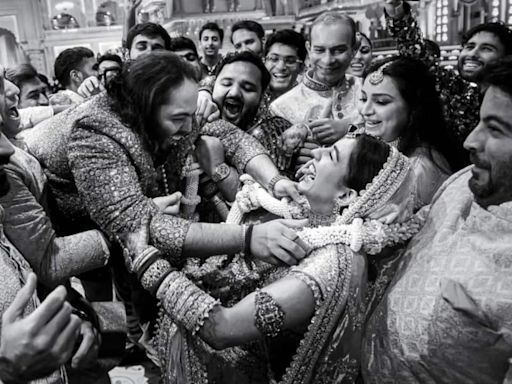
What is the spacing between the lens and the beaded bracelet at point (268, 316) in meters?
1.44

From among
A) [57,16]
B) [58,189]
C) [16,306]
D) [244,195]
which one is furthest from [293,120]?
[57,16]

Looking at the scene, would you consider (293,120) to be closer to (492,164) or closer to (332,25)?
(332,25)

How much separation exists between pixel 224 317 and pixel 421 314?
0.55m

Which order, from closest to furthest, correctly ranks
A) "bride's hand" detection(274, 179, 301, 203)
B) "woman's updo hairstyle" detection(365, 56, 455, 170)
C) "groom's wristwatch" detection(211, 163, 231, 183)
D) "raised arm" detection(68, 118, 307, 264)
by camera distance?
1. "raised arm" detection(68, 118, 307, 264)
2. "bride's hand" detection(274, 179, 301, 203)
3. "groom's wristwatch" detection(211, 163, 231, 183)
4. "woman's updo hairstyle" detection(365, 56, 455, 170)

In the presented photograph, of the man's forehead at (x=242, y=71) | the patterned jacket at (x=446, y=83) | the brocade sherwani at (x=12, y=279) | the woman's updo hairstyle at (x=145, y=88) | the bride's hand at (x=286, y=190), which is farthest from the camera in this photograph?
the patterned jacket at (x=446, y=83)

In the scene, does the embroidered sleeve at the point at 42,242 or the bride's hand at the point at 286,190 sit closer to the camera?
the embroidered sleeve at the point at 42,242

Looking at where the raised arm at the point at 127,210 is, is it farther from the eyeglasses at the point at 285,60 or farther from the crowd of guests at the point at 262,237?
the eyeglasses at the point at 285,60

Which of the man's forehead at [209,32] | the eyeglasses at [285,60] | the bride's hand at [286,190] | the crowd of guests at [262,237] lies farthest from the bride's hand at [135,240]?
the man's forehead at [209,32]

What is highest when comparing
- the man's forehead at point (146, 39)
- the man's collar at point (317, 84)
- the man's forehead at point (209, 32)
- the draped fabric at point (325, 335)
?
the man's forehead at point (209, 32)

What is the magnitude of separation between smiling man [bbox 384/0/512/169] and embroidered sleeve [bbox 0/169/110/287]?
6.13 ft

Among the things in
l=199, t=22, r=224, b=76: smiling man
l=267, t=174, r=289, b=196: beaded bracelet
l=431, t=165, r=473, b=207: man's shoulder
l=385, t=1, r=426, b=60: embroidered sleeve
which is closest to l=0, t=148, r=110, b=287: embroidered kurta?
l=267, t=174, r=289, b=196: beaded bracelet

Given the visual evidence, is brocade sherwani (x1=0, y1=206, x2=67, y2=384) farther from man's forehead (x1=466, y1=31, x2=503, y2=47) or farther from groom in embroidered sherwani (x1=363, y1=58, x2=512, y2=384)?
man's forehead (x1=466, y1=31, x2=503, y2=47)

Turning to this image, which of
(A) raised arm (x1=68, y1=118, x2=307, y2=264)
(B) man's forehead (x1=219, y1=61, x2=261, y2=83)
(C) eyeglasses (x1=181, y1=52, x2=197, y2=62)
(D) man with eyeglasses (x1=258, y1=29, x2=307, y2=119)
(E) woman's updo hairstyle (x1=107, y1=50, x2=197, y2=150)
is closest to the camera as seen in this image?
(A) raised arm (x1=68, y1=118, x2=307, y2=264)

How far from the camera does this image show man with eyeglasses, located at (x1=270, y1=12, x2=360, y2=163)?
2744 millimetres
